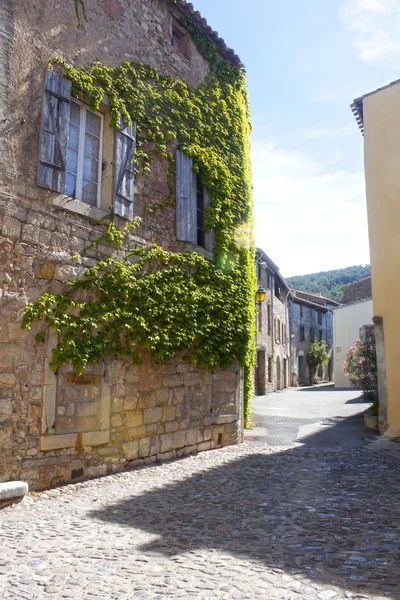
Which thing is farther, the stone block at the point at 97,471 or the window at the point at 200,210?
the window at the point at 200,210

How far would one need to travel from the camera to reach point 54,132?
5797mm

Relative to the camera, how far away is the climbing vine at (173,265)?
236 inches

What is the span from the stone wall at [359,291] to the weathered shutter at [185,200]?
2503 centimetres

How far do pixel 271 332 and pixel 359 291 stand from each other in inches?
381

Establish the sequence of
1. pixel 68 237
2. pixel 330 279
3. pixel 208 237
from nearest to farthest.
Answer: pixel 68 237 < pixel 208 237 < pixel 330 279

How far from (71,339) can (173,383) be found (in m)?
2.02

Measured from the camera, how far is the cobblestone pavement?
9.65ft

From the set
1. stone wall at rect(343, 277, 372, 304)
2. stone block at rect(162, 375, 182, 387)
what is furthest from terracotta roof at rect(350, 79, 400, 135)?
stone wall at rect(343, 277, 372, 304)

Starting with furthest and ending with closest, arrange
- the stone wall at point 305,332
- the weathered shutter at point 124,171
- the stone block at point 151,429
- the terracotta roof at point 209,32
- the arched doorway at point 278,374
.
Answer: the stone wall at point 305,332 < the arched doorway at point 278,374 < the terracotta roof at point 209,32 < the stone block at point 151,429 < the weathered shutter at point 124,171

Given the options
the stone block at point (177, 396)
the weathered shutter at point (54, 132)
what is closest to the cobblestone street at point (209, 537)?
the stone block at point (177, 396)

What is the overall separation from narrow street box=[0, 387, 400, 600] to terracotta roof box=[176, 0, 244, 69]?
23.4 feet

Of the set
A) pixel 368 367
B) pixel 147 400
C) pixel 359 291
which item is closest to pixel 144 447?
pixel 147 400

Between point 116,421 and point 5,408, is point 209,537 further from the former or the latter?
point 116,421

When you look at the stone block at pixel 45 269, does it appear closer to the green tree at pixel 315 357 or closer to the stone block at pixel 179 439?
the stone block at pixel 179 439
